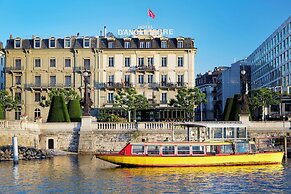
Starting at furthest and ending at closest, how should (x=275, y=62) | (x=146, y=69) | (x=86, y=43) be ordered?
(x=275, y=62), (x=86, y=43), (x=146, y=69)

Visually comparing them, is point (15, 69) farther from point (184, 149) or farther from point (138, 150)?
point (184, 149)

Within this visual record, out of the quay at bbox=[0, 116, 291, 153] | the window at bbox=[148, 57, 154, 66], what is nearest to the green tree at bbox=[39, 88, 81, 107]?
the window at bbox=[148, 57, 154, 66]

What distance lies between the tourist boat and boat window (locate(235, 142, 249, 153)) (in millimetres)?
103

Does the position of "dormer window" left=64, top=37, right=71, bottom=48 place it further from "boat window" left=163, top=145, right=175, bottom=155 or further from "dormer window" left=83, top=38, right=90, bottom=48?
"boat window" left=163, top=145, right=175, bottom=155

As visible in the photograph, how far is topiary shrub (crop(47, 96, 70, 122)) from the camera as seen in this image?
6800cm

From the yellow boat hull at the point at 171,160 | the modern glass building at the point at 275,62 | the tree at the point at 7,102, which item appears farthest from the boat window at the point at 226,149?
the modern glass building at the point at 275,62

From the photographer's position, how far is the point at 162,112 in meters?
93.6

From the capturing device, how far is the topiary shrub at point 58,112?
223 feet

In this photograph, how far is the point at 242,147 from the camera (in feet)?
159

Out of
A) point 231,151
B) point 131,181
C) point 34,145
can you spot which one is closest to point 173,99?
point 34,145

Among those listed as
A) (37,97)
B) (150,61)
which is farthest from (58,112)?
(150,61)

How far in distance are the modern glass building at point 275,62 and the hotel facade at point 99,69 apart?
2234 centimetres

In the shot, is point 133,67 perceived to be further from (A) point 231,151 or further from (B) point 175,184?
(B) point 175,184

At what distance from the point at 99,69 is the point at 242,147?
164ft
